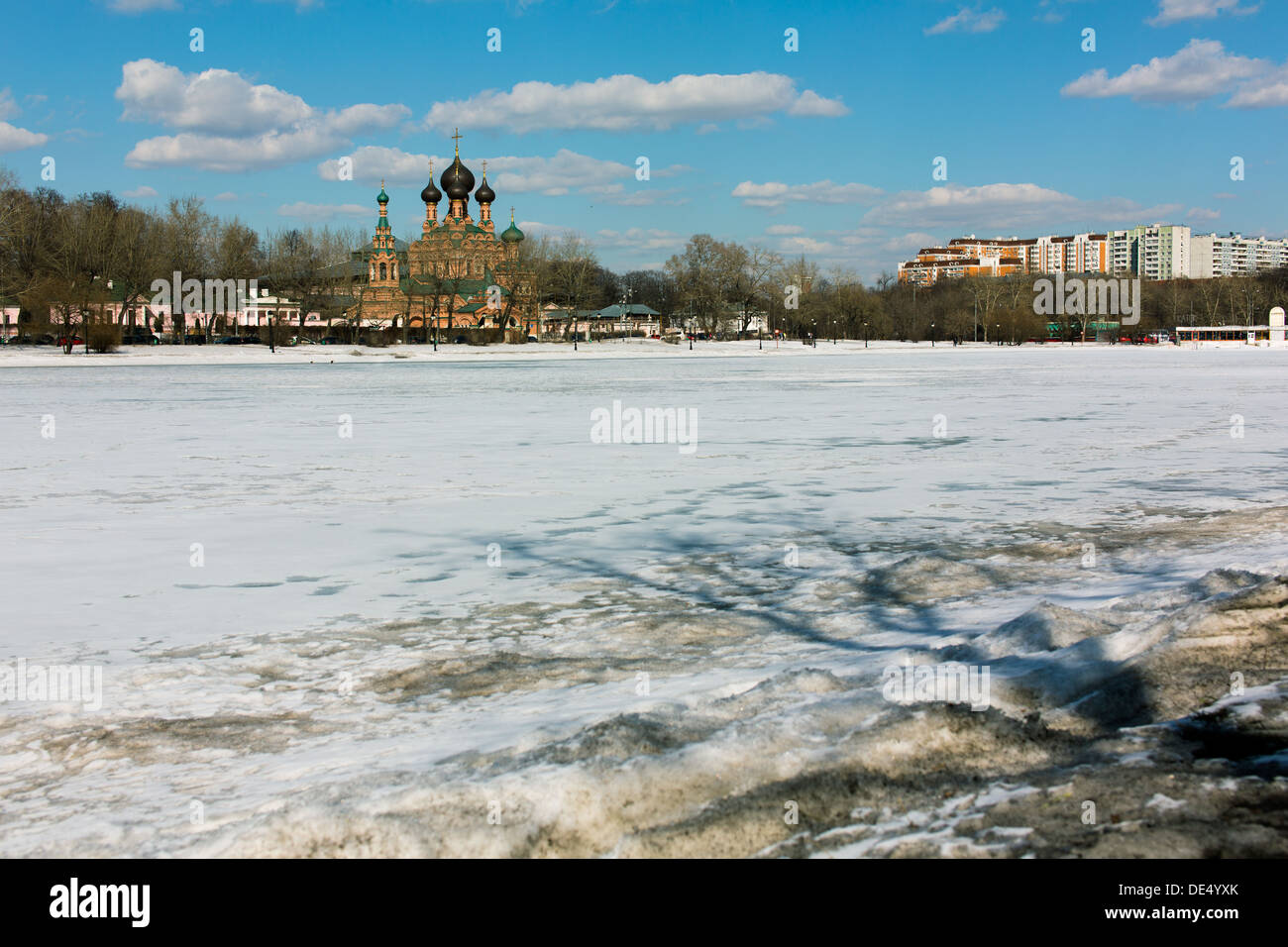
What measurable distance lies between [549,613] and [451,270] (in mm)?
91906

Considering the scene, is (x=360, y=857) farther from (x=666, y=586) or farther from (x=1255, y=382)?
(x=1255, y=382)

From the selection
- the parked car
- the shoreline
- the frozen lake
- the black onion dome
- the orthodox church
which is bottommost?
the frozen lake

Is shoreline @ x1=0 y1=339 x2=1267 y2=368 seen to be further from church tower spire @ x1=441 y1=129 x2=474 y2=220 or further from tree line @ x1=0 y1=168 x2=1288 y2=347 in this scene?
church tower spire @ x1=441 y1=129 x2=474 y2=220

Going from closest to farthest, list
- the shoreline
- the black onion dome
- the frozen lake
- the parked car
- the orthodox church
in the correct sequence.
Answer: the frozen lake, the shoreline, the parked car, the orthodox church, the black onion dome

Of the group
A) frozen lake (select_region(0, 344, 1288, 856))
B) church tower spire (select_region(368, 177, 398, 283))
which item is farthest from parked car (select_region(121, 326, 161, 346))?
frozen lake (select_region(0, 344, 1288, 856))

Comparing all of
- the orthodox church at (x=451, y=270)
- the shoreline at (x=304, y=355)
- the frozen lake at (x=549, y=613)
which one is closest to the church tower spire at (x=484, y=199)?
the orthodox church at (x=451, y=270)

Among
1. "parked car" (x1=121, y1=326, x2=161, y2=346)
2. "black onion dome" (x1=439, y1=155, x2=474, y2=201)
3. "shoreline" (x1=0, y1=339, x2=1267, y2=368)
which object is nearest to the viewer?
"shoreline" (x1=0, y1=339, x2=1267, y2=368)

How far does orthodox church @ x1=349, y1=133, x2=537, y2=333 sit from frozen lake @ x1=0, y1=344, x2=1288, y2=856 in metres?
75.3

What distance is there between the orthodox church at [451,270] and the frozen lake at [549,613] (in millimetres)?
75289

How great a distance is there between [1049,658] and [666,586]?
9.03ft

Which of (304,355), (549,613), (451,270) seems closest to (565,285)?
(451,270)

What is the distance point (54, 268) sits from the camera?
219 ft

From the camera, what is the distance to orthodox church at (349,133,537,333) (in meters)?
90.2

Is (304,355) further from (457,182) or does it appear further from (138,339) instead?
(457,182)
